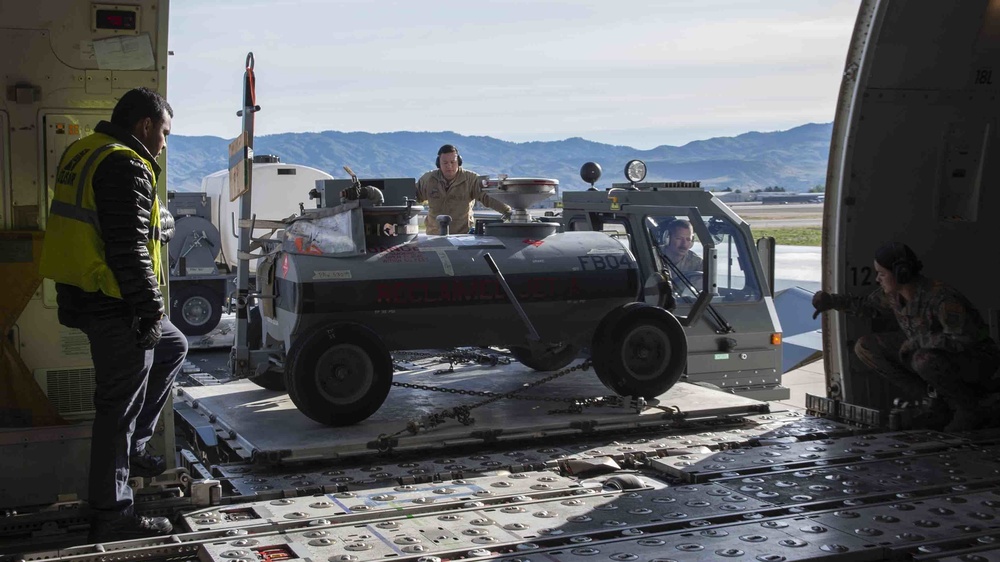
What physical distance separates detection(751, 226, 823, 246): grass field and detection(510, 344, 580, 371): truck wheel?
113 feet

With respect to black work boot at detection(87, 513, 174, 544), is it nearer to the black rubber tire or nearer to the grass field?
the black rubber tire

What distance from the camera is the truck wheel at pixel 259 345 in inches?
314

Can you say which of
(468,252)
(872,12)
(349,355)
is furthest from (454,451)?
(872,12)

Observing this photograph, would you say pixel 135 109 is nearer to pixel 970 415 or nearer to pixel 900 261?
pixel 900 261

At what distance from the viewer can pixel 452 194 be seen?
9.53m

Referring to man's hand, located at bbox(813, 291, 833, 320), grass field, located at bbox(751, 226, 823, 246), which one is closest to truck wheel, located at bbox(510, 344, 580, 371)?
man's hand, located at bbox(813, 291, 833, 320)

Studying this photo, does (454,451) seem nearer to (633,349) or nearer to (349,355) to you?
(349,355)

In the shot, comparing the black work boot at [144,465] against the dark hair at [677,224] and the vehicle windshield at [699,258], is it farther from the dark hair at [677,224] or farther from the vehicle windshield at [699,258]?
the dark hair at [677,224]

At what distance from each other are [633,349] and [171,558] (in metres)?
3.86

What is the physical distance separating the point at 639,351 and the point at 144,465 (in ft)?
11.6

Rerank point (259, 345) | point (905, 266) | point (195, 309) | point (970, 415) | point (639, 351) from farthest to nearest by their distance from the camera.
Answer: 1. point (195, 309)
2. point (259, 345)
3. point (639, 351)
4. point (905, 266)
5. point (970, 415)

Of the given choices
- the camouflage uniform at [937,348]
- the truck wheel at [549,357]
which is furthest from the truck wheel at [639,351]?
the camouflage uniform at [937,348]

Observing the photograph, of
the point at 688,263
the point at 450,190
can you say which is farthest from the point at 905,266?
the point at 450,190

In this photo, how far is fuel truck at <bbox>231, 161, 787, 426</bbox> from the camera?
6820 mm
